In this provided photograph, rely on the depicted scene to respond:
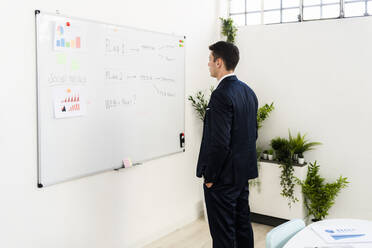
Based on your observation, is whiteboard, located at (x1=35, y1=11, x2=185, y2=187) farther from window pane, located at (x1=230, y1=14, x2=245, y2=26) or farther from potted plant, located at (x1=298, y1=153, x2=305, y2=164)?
potted plant, located at (x1=298, y1=153, x2=305, y2=164)

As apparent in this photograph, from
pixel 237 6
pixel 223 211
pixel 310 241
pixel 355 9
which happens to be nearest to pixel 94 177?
pixel 223 211

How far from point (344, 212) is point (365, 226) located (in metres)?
1.88

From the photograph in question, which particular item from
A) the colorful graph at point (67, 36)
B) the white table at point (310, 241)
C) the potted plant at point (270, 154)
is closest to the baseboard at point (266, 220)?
the potted plant at point (270, 154)

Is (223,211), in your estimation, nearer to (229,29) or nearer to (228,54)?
(228,54)

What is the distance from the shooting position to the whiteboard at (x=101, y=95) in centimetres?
246

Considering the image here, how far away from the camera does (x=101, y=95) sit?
283 centimetres

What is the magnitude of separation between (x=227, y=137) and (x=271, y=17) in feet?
7.47

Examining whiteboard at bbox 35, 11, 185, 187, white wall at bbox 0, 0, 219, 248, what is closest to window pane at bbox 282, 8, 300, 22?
white wall at bbox 0, 0, 219, 248

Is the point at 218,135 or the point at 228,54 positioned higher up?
the point at 228,54

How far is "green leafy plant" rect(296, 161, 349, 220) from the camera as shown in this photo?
11.6 ft

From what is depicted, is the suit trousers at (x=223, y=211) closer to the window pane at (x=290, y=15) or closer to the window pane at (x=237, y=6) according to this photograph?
the window pane at (x=290, y=15)

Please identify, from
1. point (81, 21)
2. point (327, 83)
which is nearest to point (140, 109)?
point (81, 21)

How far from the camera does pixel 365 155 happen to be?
11.6ft

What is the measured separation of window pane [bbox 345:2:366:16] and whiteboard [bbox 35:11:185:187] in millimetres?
1726
